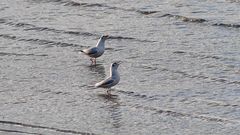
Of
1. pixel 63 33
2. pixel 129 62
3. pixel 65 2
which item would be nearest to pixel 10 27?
pixel 63 33

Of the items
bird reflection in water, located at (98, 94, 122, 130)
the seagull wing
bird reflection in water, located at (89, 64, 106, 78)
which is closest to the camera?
bird reflection in water, located at (98, 94, 122, 130)

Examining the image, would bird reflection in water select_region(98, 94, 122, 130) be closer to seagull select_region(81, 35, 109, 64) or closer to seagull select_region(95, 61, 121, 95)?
seagull select_region(95, 61, 121, 95)

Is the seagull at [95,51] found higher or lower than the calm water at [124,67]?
higher

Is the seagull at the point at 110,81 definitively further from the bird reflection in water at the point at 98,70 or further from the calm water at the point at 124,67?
the bird reflection in water at the point at 98,70

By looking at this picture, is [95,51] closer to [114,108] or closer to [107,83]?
[107,83]

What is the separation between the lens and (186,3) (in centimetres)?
1959

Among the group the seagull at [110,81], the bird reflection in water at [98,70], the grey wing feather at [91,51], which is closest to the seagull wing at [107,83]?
the seagull at [110,81]

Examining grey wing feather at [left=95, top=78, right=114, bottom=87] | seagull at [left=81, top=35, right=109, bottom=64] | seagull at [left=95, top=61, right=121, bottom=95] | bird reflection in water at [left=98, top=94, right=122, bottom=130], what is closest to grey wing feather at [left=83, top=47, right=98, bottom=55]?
seagull at [left=81, top=35, right=109, bottom=64]

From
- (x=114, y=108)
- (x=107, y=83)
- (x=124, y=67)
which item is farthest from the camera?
(x=124, y=67)

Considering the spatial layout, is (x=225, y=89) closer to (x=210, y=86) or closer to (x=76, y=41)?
(x=210, y=86)

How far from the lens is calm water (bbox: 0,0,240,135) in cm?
A: 1159

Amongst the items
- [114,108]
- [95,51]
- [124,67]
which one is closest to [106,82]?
[114,108]

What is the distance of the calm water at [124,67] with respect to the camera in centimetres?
1159

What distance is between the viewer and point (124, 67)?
14898 mm
